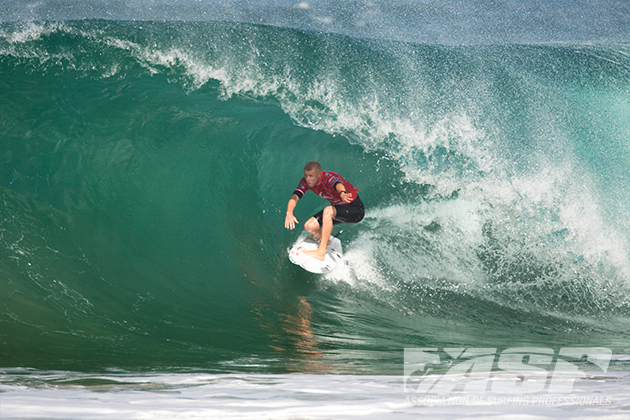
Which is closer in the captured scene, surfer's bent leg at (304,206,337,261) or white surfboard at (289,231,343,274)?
surfer's bent leg at (304,206,337,261)

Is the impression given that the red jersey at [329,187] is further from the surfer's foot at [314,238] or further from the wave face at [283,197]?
the wave face at [283,197]

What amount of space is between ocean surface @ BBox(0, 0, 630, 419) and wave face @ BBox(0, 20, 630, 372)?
0.09 feet

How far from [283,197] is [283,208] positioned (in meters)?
0.18

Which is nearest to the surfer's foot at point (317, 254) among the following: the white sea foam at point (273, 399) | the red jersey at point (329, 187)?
the red jersey at point (329, 187)

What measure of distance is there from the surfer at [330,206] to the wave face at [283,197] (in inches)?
24.1

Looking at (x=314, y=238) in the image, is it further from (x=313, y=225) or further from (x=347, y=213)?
(x=347, y=213)

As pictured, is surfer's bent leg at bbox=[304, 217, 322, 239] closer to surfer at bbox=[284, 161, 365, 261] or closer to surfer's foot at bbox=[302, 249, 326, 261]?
surfer at bbox=[284, 161, 365, 261]

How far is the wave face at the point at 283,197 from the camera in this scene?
3.89 meters

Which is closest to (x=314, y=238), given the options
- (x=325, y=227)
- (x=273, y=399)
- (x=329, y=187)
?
(x=325, y=227)

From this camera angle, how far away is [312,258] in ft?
14.6

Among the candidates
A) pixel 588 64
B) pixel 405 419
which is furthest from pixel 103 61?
pixel 588 64

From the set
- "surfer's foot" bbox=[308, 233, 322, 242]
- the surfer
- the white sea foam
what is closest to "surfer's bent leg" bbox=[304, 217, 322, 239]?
the surfer

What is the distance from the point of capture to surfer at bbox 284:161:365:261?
4133mm

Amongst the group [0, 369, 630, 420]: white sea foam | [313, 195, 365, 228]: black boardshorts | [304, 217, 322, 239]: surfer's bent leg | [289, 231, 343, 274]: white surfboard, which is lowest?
[0, 369, 630, 420]: white sea foam
